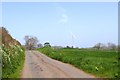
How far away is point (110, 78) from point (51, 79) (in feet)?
13.6

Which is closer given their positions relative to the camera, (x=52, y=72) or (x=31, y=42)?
(x=52, y=72)

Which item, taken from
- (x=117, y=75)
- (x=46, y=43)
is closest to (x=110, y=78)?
(x=117, y=75)

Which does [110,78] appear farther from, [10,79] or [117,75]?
[10,79]

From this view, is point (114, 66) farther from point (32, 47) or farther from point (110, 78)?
point (32, 47)

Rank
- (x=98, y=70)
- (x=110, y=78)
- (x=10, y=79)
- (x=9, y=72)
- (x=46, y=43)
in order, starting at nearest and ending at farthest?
(x=10, y=79) → (x=110, y=78) → (x=9, y=72) → (x=98, y=70) → (x=46, y=43)

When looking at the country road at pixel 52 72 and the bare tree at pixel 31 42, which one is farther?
the bare tree at pixel 31 42

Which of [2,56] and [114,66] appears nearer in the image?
[2,56]

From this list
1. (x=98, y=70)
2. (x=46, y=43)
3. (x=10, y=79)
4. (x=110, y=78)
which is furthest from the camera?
(x=46, y=43)

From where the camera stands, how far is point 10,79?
20.2 metres

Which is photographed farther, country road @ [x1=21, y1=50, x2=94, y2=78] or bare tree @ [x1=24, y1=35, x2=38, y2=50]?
bare tree @ [x1=24, y1=35, x2=38, y2=50]

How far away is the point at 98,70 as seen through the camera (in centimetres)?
2609

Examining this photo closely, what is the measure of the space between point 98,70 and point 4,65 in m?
7.94

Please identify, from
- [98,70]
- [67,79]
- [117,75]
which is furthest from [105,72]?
[67,79]

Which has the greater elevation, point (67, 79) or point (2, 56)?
point (2, 56)
